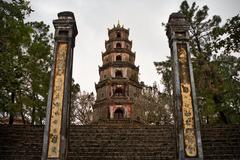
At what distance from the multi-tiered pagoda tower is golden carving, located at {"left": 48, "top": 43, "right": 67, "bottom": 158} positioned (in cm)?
1590

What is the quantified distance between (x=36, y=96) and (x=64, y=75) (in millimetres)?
6960

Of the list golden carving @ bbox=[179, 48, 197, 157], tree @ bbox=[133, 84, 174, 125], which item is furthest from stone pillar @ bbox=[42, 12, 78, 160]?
tree @ bbox=[133, 84, 174, 125]

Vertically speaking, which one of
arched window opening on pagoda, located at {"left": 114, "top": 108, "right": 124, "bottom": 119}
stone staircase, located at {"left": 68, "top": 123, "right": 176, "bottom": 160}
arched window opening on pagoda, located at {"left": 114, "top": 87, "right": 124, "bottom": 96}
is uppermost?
arched window opening on pagoda, located at {"left": 114, "top": 87, "right": 124, "bottom": 96}

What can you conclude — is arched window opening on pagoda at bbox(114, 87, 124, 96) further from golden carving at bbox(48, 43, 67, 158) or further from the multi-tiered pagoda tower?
golden carving at bbox(48, 43, 67, 158)

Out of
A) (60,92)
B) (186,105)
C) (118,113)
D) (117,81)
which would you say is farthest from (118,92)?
(186,105)

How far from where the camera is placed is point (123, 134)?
9.80 m

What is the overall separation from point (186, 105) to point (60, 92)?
3033 mm

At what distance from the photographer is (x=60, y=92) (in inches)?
266

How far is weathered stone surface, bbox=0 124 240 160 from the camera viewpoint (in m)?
8.27

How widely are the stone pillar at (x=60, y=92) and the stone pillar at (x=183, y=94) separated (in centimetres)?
262

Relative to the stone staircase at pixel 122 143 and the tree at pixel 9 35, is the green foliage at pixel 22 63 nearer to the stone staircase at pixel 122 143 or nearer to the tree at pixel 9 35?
the tree at pixel 9 35

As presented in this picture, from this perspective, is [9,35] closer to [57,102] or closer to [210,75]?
[57,102]

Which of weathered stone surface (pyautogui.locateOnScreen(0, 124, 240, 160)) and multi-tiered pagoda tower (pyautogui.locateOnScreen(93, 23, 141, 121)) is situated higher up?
multi-tiered pagoda tower (pyautogui.locateOnScreen(93, 23, 141, 121))

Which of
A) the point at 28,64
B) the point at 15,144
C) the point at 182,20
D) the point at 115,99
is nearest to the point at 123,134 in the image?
the point at 15,144
